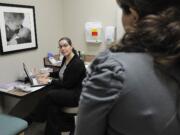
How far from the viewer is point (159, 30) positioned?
527mm

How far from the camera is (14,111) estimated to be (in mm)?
2779

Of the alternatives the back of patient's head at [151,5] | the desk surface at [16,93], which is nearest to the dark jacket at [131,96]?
the back of patient's head at [151,5]

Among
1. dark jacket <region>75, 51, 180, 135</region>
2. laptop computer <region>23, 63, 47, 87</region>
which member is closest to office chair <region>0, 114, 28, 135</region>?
laptop computer <region>23, 63, 47, 87</region>

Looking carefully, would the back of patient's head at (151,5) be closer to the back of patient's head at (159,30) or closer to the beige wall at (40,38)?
the back of patient's head at (159,30)

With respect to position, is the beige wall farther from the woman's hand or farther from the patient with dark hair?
the patient with dark hair

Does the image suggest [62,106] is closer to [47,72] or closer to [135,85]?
[47,72]

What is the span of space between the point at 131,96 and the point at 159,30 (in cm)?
17

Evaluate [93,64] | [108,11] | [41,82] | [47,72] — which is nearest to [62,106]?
[41,82]

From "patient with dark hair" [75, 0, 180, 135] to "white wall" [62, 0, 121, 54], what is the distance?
8.72 feet

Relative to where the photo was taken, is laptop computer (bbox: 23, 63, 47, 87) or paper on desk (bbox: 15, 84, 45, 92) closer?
paper on desk (bbox: 15, 84, 45, 92)

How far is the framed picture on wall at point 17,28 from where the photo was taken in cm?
247

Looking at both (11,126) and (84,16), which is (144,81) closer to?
(11,126)

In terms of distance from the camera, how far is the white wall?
317 centimetres

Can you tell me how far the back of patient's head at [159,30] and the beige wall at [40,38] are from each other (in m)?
2.26
